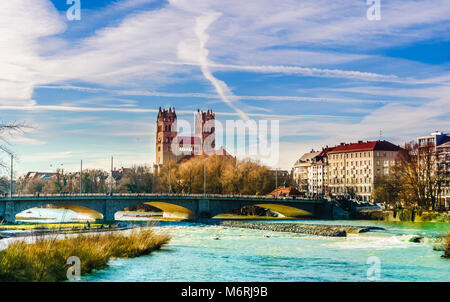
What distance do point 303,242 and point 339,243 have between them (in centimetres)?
291

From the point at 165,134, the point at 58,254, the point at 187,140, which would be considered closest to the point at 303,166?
the point at 187,140

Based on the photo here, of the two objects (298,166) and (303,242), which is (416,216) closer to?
(303,242)

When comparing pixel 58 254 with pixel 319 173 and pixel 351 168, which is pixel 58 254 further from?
pixel 319 173

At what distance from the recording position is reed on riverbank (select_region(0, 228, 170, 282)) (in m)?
20.8

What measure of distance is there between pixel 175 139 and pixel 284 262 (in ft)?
493

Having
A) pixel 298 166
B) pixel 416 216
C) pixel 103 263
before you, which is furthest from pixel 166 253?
pixel 298 166

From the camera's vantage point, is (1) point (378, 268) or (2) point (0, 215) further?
(2) point (0, 215)

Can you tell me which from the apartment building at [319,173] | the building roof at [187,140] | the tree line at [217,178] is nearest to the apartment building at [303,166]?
the apartment building at [319,173]

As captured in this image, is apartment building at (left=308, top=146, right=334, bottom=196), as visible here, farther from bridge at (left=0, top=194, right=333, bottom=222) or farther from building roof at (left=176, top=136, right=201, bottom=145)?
bridge at (left=0, top=194, right=333, bottom=222)

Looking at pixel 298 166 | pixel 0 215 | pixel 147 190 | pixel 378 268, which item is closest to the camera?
pixel 378 268

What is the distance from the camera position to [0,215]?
64.6m

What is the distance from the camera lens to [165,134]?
601 ft

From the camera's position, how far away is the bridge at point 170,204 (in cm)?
6881
